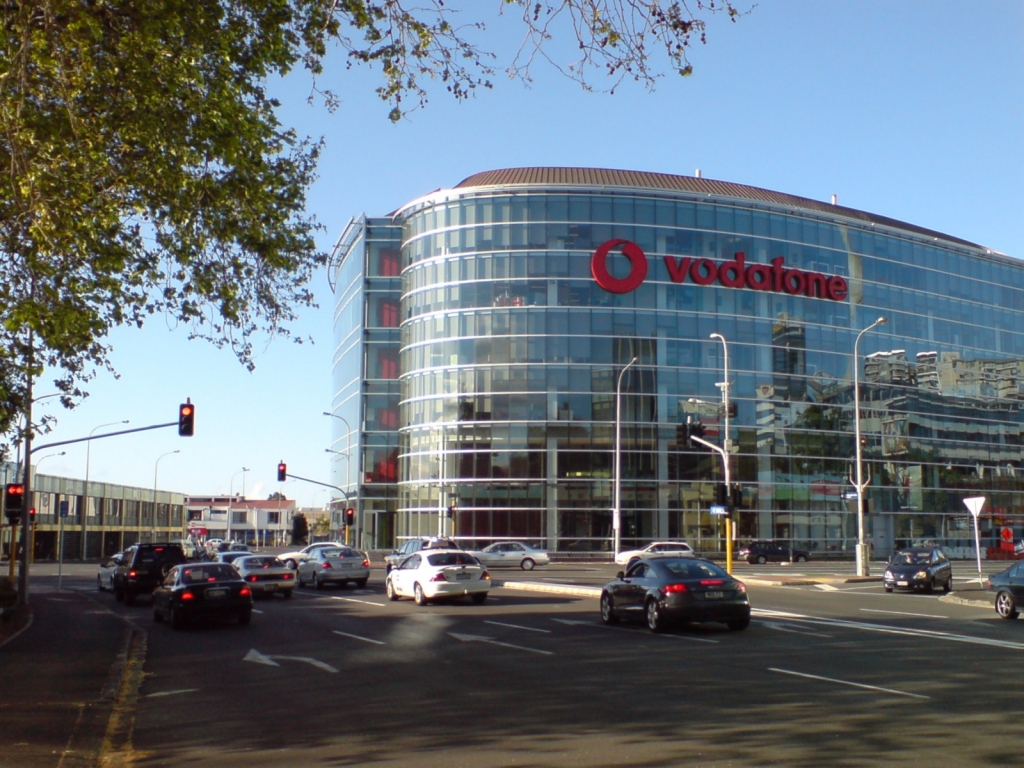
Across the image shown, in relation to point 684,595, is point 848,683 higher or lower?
lower

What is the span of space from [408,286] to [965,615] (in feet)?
171

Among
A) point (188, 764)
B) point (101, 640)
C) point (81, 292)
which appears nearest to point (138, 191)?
point (81, 292)

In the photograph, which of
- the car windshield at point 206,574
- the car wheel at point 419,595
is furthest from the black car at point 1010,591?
the car windshield at point 206,574

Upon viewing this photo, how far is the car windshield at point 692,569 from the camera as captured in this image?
18.7 metres

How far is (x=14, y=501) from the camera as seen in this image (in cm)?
2994

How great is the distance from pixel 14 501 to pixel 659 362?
138 feet

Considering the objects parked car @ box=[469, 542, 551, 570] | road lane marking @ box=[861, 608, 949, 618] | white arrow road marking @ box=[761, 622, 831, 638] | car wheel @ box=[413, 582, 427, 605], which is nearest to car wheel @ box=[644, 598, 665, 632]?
white arrow road marking @ box=[761, 622, 831, 638]

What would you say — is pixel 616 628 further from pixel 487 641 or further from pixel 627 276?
pixel 627 276

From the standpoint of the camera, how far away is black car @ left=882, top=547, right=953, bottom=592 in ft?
104

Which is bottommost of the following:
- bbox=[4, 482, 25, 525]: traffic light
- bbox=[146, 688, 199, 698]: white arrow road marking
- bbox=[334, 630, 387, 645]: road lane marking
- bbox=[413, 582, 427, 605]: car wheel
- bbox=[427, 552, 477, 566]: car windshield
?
bbox=[413, 582, 427, 605]: car wheel

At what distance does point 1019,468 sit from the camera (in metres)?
78.4

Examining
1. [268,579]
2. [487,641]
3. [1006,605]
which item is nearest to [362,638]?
[487,641]

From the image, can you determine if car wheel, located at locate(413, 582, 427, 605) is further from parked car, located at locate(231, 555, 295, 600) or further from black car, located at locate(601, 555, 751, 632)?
black car, located at locate(601, 555, 751, 632)

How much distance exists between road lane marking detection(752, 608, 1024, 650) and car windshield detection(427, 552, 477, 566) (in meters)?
8.05
